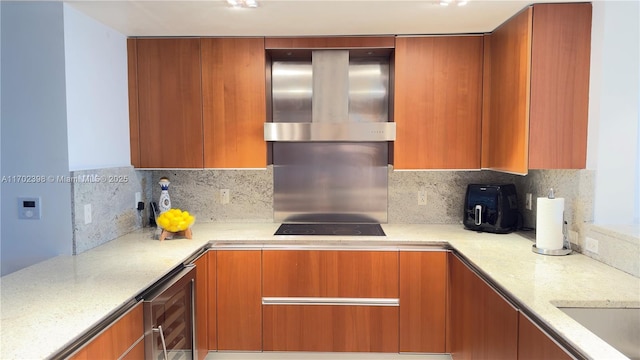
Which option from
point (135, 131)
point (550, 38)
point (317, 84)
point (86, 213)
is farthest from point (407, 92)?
point (86, 213)

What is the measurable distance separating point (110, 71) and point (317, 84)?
132 cm

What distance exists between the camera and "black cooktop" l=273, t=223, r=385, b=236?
2871 millimetres

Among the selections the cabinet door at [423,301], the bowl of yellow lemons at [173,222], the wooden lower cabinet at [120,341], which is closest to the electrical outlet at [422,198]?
the cabinet door at [423,301]

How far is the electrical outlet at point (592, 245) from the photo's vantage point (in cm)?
212

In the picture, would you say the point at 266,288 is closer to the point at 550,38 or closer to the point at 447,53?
the point at 447,53

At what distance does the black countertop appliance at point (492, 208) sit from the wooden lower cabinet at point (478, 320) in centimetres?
44

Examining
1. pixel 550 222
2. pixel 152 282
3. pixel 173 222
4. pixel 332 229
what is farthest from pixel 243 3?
pixel 550 222

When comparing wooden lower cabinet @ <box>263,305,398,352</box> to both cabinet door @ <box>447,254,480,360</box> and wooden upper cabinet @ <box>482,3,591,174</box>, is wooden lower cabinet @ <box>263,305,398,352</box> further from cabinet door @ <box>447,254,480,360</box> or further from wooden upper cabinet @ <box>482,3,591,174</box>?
wooden upper cabinet @ <box>482,3,591,174</box>

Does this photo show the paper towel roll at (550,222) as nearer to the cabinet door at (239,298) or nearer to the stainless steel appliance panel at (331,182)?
the stainless steel appliance panel at (331,182)

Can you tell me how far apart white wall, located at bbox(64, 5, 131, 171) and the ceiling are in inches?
3.8

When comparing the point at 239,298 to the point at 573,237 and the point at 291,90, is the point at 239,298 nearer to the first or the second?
the point at 291,90

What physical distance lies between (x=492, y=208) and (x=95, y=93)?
257 centimetres

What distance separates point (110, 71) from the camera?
2.69 m

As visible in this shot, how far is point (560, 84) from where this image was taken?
A: 226 cm
